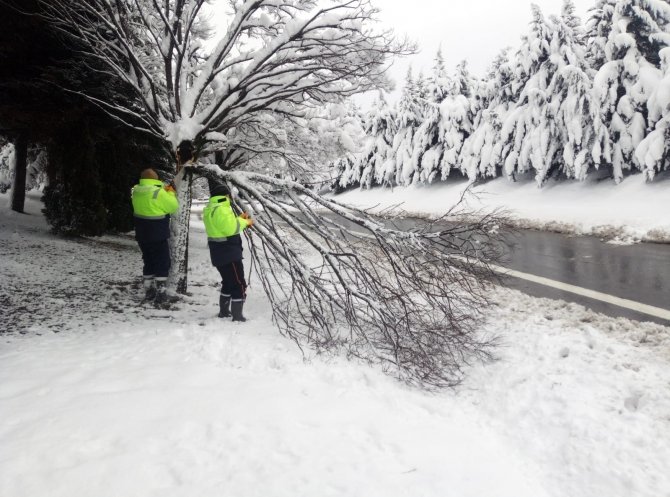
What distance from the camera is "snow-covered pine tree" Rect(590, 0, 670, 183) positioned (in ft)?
51.8

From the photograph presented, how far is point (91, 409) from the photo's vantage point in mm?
2721

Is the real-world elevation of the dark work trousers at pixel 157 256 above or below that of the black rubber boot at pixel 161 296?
above

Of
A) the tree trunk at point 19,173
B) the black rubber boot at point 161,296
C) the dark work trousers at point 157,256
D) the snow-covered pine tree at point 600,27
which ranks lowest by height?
the black rubber boot at point 161,296

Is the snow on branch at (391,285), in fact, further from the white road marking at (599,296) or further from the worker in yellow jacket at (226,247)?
the white road marking at (599,296)

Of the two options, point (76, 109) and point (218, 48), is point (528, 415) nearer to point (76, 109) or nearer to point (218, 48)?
point (218, 48)

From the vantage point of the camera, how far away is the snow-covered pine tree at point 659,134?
14.1 meters

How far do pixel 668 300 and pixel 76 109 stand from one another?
8878mm

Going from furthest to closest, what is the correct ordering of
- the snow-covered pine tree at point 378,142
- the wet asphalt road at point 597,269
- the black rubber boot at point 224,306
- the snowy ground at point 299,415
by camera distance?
1. the snow-covered pine tree at point 378,142
2. the wet asphalt road at point 597,269
3. the black rubber boot at point 224,306
4. the snowy ground at point 299,415

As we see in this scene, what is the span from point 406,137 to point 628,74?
15909mm

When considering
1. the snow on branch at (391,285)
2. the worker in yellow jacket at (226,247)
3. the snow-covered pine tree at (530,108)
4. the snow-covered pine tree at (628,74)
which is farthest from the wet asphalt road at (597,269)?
the snow-covered pine tree at (530,108)

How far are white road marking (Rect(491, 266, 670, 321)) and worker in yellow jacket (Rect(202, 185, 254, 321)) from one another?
9.92ft

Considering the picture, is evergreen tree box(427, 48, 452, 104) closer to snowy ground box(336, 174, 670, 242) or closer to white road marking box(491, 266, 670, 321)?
snowy ground box(336, 174, 670, 242)

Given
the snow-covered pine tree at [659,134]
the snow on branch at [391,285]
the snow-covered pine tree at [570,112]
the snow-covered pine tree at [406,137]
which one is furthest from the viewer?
the snow-covered pine tree at [406,137]

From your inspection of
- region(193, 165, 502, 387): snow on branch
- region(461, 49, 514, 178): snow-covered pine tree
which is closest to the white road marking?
region(193, 165, 502, 387): snow on branch
